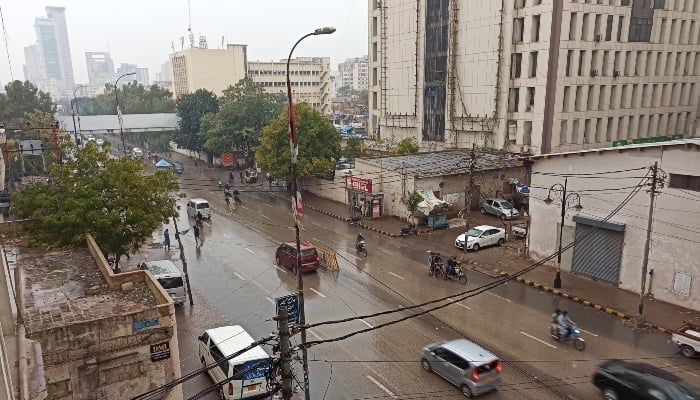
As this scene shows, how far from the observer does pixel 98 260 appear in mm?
17172

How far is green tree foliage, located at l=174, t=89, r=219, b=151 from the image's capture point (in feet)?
208

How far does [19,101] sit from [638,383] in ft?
237

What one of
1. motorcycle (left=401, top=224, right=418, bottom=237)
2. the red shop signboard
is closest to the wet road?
motorcycle (left=401, top=224, right=418, bottom=237)

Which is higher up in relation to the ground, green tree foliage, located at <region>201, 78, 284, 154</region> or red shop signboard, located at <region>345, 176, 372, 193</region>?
green tree foliage, located at <region>201, 78, 284, 154</region>

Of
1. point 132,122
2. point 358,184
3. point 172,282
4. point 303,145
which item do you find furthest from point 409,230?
point 132,122

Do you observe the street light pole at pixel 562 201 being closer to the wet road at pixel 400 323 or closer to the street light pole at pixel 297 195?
the wet road at pixel 400 323

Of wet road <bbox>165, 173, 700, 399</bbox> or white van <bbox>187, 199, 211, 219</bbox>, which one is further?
white van <bbox>187, 199, 211, 219</bbox>

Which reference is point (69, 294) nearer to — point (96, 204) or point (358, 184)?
point (96, 204)

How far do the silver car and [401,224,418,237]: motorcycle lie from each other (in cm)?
1601

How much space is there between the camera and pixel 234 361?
44.4 ft

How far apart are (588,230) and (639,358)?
7.86 metres

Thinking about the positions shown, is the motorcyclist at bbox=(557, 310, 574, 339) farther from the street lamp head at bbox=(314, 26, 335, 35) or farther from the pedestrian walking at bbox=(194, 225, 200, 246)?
the pedestrian walking at bbox=(194, 225, 200, 246)

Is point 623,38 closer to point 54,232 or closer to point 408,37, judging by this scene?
point 408,37

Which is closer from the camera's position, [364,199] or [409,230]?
[409,230]
